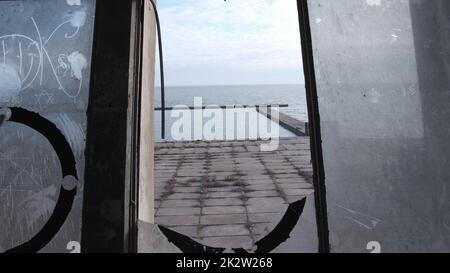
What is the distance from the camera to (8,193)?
2.03 metres

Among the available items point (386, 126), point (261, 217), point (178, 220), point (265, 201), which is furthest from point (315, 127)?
point (265, 201)

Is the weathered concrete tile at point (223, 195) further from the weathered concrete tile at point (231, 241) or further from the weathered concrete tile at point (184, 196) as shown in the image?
the weathered concrete tile at point (231, 241)

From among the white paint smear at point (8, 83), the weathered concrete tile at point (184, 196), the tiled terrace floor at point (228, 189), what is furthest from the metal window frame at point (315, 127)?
the weathered concrete tile at point (184, 196)

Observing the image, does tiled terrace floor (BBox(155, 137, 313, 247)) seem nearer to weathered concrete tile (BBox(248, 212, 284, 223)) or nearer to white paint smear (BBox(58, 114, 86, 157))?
weathered concrete tile (BBox(248, 212, 284, 223))

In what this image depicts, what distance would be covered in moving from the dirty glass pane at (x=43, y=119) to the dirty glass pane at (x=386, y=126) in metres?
1.49

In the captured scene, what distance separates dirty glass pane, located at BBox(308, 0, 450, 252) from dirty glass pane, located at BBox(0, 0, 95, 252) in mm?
1487

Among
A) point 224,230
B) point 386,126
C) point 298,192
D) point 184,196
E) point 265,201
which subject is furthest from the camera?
point 184,196

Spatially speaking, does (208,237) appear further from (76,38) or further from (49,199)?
(76,38)

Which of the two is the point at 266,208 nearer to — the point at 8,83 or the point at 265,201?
the point at 265,201

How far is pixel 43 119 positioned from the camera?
2.05 m

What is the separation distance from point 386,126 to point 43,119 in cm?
208

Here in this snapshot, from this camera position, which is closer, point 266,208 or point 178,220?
point 178,220

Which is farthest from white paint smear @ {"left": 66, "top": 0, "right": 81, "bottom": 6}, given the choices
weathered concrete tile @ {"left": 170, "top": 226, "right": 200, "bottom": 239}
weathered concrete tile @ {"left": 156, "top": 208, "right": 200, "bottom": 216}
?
weathered concrete tile @ {"left": 156, "top": 208, "right": 200, "bottom": 216}

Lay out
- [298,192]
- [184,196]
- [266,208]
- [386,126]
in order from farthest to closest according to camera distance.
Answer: [184,196] < [298,192] < [266,208] < [386,126]
